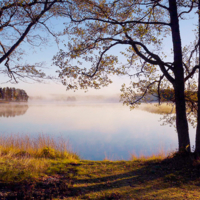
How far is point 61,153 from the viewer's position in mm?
8477

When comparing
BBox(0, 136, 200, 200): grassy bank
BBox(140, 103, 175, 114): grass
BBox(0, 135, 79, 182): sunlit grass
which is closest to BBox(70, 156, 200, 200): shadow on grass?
BBox(0, 136, 200, 200): grassy bank

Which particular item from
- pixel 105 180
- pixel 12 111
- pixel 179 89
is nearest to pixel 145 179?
pixel 105 180

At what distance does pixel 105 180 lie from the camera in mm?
5066

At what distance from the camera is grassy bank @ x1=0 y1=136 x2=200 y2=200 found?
393 centimetres

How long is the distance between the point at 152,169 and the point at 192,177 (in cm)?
127

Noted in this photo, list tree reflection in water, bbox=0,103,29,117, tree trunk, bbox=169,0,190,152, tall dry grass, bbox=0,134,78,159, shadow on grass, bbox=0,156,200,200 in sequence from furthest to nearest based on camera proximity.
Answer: tree reflection in water, bbox=0,103,29,117
tall dry grass, bbox=0,134,78,159
tree trunk, bbox=169,0,190,152
shadow on grass, bbox=0,156,200,200

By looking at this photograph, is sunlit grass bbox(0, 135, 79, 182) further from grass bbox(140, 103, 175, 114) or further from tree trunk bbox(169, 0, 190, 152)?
grass bbox(140, 103, 175, 114)

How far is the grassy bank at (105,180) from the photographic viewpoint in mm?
3932

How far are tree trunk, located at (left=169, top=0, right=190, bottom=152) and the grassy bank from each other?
67cm

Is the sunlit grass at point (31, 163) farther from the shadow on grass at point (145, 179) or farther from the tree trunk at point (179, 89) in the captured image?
the tree trunk at point (179, 89)

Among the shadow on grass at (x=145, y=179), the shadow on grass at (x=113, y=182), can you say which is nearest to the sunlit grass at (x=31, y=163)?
the shadow on grass at (x=113, y=182)

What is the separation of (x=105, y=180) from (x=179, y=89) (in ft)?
14.3

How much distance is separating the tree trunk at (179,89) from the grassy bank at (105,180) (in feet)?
2.20

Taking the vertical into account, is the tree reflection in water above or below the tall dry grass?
below
